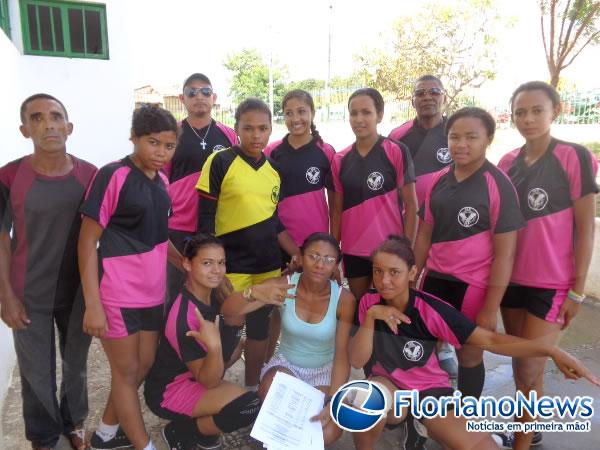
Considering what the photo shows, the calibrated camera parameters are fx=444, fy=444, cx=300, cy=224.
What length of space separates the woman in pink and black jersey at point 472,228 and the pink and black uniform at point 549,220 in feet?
0.26

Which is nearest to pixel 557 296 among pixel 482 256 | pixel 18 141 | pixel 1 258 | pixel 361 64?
pixel 482 256

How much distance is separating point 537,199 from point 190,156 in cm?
157

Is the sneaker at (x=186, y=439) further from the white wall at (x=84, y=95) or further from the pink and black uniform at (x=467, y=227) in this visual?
the pink and black uniform at (x=467, y=227)

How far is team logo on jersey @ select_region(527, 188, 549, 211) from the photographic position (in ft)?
5.08

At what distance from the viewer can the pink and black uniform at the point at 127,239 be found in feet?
4.69

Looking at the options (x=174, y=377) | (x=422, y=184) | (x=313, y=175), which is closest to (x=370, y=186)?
(x=313, y=175)

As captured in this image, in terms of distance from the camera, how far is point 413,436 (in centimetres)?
180

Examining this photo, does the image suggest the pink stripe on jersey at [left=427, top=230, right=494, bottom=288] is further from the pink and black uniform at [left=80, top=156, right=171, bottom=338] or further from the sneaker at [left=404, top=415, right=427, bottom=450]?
the pink and black uniform at [left=80, top=156, right=171, bottom=338]

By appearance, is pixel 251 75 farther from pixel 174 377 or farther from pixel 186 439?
pixel 186 439

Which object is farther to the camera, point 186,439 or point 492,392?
point 492,392

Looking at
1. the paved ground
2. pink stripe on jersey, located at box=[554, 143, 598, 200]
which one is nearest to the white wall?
the paved ground

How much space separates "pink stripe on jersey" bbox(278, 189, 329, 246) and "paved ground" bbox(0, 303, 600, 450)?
808 mm

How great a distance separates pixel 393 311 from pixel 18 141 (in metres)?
2.14

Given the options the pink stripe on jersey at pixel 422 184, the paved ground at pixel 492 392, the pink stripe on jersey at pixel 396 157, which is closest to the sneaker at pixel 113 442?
the paved ground at pixel 492 392
